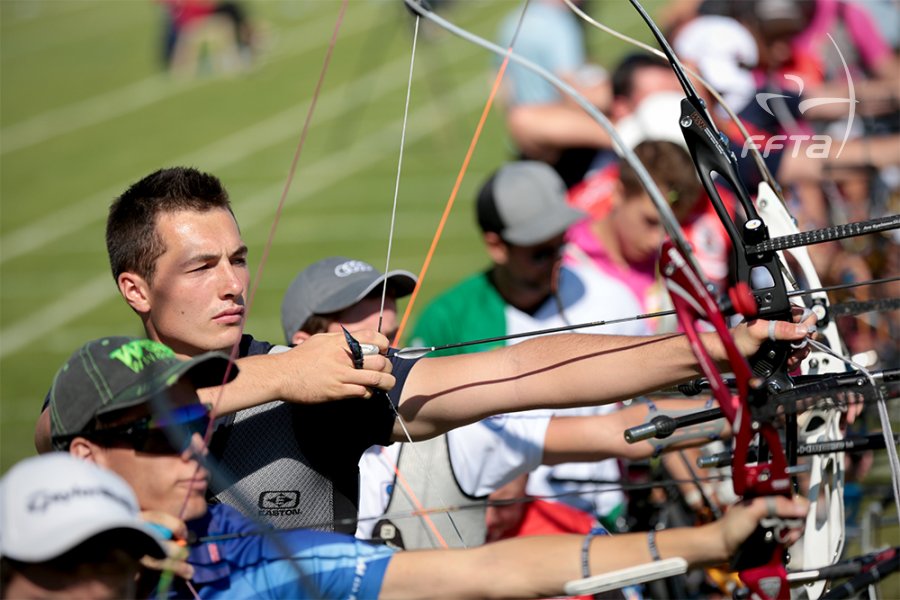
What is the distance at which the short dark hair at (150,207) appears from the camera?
306 centimetres

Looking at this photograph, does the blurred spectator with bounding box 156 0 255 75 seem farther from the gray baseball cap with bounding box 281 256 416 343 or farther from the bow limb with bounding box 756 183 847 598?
the bow limb with bounding box 756 183 847 598

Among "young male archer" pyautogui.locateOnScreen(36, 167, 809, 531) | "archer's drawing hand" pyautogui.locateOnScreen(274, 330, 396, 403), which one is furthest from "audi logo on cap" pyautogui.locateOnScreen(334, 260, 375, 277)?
"archer's drawing hand" pyautogui.locateOnScreen(274, 330, 396, 403)

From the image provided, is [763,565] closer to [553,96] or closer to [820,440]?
[820,440]

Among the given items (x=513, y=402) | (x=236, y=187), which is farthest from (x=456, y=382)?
(x=236, y=187)

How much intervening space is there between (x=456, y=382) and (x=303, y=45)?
17.6m

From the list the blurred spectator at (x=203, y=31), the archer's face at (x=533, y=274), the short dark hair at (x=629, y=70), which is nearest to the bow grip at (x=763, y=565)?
the archer's face at (x=533, y=274)

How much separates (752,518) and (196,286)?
4.72ft

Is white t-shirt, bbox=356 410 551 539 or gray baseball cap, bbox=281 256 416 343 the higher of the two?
gray baseball cap, bbox=281 256 416 343

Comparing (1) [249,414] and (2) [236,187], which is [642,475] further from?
(2) [236,187]

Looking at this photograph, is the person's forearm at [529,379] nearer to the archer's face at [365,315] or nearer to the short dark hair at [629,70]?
the archer's face at [365,315]

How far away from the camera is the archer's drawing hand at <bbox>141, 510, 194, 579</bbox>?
2309 mm

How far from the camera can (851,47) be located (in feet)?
28.3

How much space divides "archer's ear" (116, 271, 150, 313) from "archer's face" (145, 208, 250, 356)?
0.03m

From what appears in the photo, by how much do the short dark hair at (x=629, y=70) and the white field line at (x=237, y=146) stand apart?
23.4 feet
